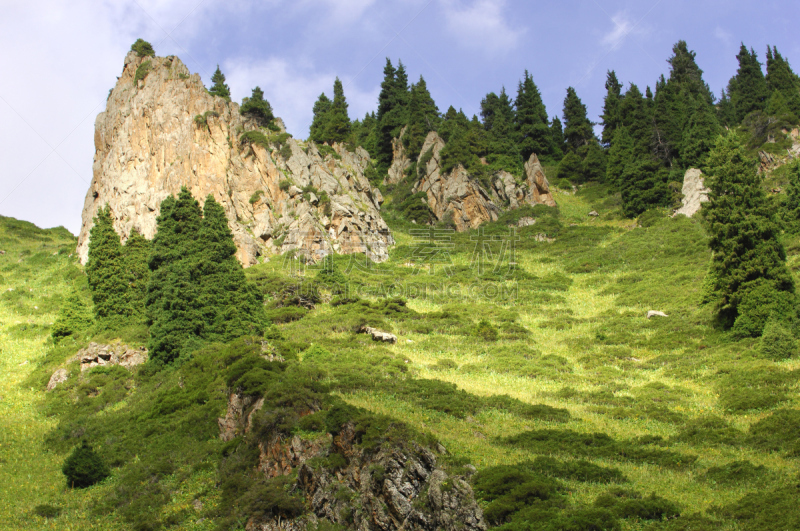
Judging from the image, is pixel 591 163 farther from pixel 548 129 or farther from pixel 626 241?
pixel 626 241

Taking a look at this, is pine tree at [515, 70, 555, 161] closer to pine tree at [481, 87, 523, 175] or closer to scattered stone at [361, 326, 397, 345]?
pine tree at [481, 87, 523, 175]

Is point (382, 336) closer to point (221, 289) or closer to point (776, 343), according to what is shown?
point (221, 289)

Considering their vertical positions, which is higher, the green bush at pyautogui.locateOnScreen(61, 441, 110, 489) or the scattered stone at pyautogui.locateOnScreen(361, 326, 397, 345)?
the scattered stone at pyautogui.locateOnScreen(361, 326, 397, 345)

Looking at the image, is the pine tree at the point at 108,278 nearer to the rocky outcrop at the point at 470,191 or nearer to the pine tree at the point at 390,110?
the rocky outcrop at the point at 470,191

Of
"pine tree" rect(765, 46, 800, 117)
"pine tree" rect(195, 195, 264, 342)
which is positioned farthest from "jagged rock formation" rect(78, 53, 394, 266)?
"pine tree" rect(765, 46, 800, 117)

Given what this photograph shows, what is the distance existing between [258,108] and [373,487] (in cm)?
5648

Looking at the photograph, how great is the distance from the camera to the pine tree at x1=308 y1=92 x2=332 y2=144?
74.2 meters

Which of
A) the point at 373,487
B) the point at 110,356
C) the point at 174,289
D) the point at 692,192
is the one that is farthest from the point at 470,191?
the point at 373,487

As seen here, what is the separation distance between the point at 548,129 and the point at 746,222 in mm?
53991

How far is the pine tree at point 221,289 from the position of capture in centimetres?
2772

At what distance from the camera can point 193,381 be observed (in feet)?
73.4

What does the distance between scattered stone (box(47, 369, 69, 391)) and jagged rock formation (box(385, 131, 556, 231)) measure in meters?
47.5

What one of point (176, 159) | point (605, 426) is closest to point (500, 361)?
point (605, 426)

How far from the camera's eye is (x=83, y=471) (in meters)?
17.6
